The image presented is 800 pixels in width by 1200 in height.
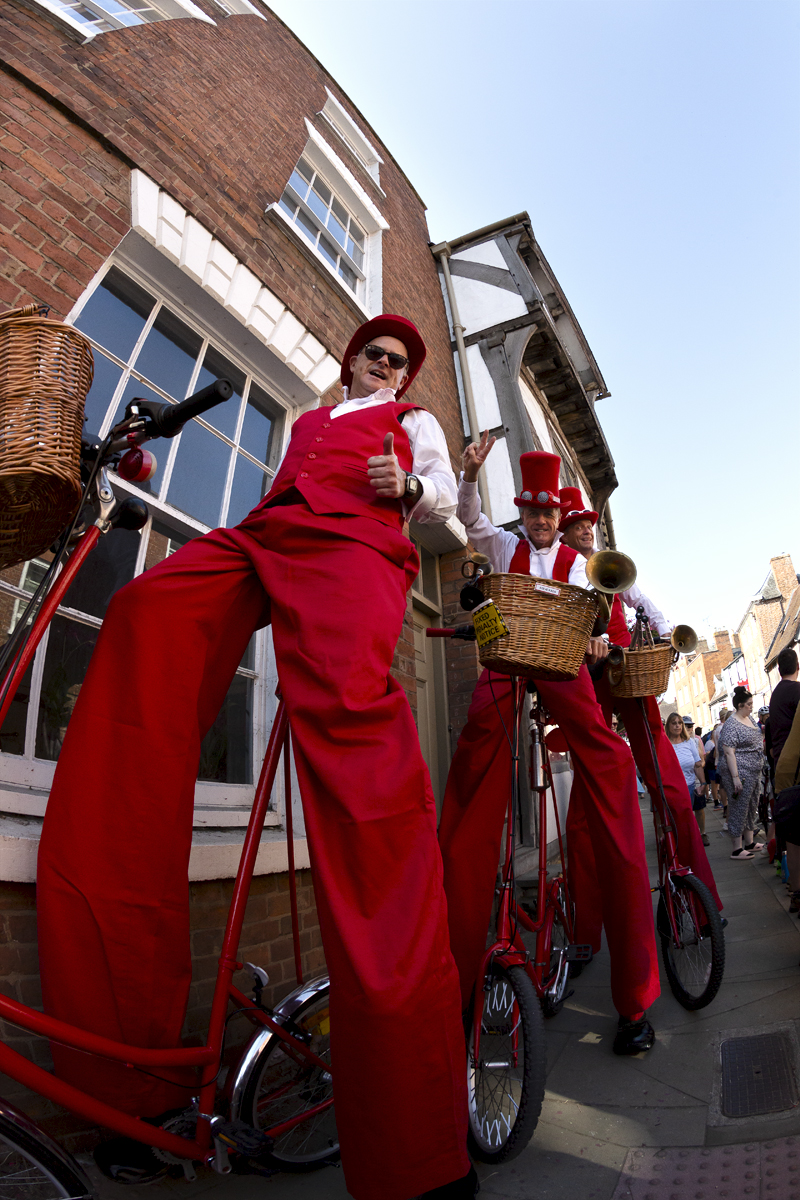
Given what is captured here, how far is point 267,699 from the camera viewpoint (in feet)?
11.0

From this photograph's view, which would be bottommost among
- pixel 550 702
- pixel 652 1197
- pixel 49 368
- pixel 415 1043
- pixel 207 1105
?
pixel 652 1197

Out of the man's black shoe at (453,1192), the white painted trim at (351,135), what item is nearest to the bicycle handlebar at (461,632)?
the man's black shoe at (453,1192)

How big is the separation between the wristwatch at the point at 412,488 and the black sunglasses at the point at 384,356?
2.38 ft

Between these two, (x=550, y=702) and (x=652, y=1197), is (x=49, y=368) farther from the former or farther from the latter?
(x=652, y=1197)

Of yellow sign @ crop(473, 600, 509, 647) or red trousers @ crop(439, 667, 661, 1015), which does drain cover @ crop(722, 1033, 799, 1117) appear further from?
yellow sign @ crop(473, 600, 509, 647)

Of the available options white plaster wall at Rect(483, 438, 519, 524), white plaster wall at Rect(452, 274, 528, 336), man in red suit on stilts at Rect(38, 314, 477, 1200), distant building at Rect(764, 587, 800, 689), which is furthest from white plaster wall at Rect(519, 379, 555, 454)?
distant building at Rect(764, 587, 800, 689)

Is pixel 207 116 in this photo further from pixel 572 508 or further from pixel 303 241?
pixel 572 508

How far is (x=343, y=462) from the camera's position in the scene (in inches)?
76.0

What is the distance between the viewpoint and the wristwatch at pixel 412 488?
1890mm

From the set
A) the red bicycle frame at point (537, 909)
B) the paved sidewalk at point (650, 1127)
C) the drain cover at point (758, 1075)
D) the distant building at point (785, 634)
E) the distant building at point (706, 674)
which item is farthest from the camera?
the distant building at point (706, 674)

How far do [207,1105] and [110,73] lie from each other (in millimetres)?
4449

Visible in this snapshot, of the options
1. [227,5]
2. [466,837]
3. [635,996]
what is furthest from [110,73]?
[635,996]

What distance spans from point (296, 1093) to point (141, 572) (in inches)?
80.2

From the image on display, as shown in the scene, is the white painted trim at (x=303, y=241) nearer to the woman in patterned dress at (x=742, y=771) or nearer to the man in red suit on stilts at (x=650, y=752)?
the man in red suit on stilts at (x=650, y=752)
